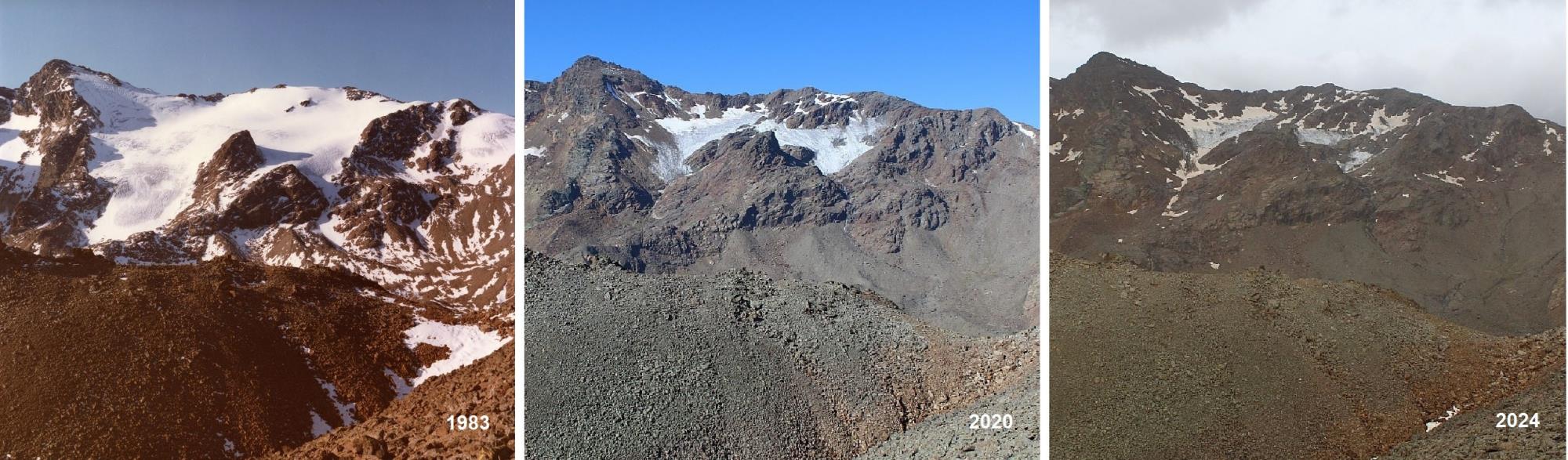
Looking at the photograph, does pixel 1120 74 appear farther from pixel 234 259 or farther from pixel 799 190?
pixel 234 259

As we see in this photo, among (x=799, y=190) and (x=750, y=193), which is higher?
(x=799, y=190)

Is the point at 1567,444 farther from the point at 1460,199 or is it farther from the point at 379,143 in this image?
the point at 379,143

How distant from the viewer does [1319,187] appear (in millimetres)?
16406

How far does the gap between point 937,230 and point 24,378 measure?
2444 cm

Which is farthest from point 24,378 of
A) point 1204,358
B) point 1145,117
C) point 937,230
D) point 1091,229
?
point 937,230

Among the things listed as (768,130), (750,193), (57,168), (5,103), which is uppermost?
(768,130)

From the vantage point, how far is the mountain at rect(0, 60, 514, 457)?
6.04 meters

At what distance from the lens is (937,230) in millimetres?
27984

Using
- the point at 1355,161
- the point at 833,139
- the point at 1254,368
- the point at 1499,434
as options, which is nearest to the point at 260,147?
the point at 1254,368

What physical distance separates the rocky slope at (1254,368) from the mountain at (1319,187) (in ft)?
9.92

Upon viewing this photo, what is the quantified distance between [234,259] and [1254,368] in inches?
377

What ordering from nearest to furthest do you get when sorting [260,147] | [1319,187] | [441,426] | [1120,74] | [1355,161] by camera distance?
1. [441,426]
2. [260,147]
3. [1319,187]
4. [1355,161]
5. [1120,74]

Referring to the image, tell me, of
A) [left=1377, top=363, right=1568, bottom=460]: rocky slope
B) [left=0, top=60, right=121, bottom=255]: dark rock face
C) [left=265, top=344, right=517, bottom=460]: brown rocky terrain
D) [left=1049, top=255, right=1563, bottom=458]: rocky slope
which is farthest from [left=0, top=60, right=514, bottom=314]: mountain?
[left=1377, top=363, right=1568, bottom=460]: rocky slope

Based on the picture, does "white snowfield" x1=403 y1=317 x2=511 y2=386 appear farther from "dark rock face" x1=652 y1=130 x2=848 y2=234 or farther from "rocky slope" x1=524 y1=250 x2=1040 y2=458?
"dark rock face" x1=652 y1=130 x2=848 y2=234
